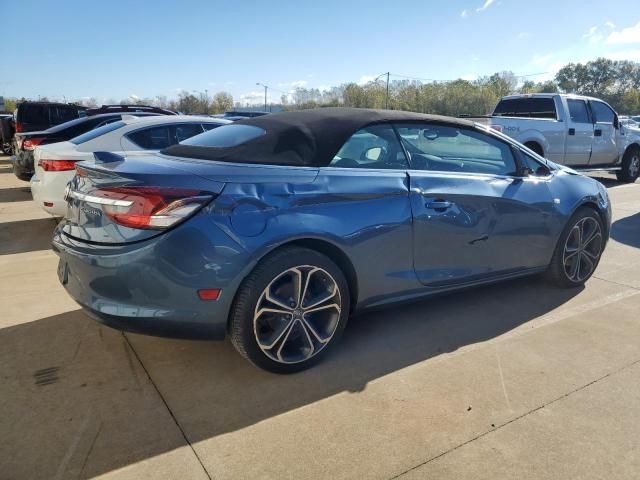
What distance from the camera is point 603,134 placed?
437 inches

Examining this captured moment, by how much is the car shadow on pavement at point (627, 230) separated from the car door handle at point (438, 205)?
4.09 metres

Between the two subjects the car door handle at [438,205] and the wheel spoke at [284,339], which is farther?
the car door handle at [438,205]

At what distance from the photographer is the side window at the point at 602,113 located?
1099 cm

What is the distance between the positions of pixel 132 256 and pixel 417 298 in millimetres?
1951

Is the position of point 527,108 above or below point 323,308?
above

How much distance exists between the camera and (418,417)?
2.56 m

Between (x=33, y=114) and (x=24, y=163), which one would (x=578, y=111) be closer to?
(x=24, y=163)

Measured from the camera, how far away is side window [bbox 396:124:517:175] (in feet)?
11.7

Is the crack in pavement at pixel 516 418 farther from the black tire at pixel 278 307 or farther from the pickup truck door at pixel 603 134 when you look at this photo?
the pickup truck door at pixel 603 134

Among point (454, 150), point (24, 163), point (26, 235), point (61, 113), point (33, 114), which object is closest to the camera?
point (454, 150)

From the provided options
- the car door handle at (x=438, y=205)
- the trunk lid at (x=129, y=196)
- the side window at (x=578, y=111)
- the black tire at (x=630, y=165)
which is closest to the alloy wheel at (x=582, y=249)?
the car door handle at (x=438, y=205)

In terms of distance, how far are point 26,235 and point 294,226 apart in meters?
5.07

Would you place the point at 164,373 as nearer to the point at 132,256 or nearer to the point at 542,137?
the point at 132,256

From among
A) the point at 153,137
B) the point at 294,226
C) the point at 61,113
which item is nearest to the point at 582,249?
the point at 294,226
